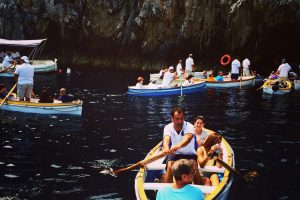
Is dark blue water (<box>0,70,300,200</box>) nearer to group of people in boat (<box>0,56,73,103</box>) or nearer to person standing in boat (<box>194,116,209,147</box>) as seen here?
group of people in boat (<box>0,56,73,103</box>)

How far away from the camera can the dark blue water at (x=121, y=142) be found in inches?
478

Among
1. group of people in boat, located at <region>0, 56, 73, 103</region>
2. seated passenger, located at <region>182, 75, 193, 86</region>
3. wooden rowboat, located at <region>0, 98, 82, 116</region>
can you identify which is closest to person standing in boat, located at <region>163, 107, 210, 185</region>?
wooden rowboat, located at <region>0, 98, 82, 116</region>

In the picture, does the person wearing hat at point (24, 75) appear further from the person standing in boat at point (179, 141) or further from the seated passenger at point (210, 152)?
the seated passenger at point (210, 152)

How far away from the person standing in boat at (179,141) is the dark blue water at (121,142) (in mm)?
2100

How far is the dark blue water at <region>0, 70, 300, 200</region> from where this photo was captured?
12.1m

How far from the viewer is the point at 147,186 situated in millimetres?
9672

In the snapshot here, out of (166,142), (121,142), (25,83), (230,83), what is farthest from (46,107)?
(230,83)

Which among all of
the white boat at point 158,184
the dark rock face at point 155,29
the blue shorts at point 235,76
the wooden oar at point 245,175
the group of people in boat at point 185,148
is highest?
the dark rock face at point 155,29

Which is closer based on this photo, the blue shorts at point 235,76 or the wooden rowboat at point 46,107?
the wooden rowboat at point 46,107

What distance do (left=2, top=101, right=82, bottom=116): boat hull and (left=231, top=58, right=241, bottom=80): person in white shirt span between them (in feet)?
58.9

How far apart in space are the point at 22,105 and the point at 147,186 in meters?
14.6

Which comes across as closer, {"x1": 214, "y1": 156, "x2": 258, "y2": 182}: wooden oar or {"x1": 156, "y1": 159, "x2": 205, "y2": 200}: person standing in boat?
{"x1": 156, "y1": 159, "x2": 205, "y2": 200}: person standing in boat

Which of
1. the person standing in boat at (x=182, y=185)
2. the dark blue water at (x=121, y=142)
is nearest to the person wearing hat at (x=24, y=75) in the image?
the dark blue water at (x=121, y=142)

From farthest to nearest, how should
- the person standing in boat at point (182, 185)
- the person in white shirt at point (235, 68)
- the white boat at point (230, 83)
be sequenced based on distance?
the person in white shirt at point (235, 68) < the white boat at point (230, 83) < the person standing in boat at point (182, 185)
